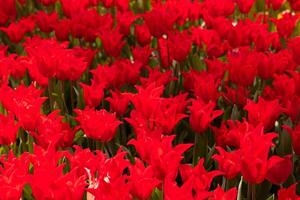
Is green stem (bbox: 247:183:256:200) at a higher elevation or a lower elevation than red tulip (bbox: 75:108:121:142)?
lower

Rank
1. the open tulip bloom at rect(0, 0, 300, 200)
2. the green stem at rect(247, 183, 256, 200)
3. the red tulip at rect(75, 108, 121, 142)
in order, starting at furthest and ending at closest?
1. the red tulip at rect(75, 108, 121, 142)
2. the green stem at rect(247, 183, 256, 200)
3. the open tulip bloom at rect(0, 0, 300, 200)

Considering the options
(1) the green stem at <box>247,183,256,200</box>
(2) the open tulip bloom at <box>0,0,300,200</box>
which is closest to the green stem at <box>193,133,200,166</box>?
(2) the open tulip bloom at <box>0,0,300,200</box>

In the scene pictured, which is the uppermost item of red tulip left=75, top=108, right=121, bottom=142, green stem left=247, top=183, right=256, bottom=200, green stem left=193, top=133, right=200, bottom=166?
red tulip left=75, top=108, right=121, bottom=142

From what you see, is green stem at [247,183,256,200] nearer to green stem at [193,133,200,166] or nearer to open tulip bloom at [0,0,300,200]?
open tulip bloom at [0,0,300,200]

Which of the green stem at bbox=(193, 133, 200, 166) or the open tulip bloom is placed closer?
the open tulip bloom

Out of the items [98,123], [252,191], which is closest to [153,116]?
[98,123]

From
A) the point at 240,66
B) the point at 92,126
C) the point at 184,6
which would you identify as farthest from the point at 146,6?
the point at 92,126

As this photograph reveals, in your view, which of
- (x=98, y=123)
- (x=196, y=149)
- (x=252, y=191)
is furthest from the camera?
(x=196, y=149)

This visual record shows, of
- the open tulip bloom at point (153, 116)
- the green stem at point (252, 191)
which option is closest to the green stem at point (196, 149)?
the open tulip bloom at point (153, 116)

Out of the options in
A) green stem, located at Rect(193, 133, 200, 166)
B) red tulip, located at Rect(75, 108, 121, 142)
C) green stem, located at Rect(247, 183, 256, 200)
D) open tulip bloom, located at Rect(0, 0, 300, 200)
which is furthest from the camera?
green stem, located at Rect(193, 133, 200, 166)

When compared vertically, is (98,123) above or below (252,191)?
above

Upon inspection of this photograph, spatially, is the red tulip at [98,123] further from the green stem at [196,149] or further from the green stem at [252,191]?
the green stem at [252,191]

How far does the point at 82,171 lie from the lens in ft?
5.89

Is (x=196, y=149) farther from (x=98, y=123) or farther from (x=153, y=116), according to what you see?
(x=98, y=123)
